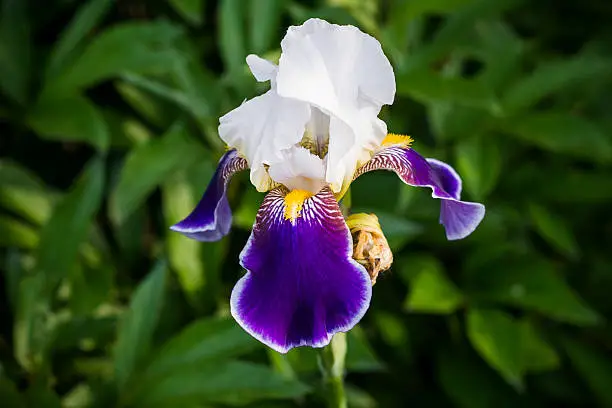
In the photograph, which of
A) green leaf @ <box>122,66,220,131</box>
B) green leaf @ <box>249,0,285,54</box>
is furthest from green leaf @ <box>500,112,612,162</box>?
green leaf @ <box>122,66,220,131</box>

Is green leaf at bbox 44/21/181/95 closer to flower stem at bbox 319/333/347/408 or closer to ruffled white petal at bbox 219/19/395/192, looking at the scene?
ruffled white petal at bbox 219/19/395/192

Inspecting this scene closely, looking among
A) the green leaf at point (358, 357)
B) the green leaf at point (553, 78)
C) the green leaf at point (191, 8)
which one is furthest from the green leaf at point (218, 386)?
the green leaf at point (553, 78)

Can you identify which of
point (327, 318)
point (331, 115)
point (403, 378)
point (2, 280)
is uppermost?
point (331, 115)

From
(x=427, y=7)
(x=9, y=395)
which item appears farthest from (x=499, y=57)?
(x=9, y=395)

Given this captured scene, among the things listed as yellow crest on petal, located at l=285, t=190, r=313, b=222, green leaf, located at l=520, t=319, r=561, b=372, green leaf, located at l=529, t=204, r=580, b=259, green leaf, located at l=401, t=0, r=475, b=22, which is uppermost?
yellow crest on petal, located at l=285, t=190, r=313, b=222

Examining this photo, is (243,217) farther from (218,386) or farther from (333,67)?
(333,67)

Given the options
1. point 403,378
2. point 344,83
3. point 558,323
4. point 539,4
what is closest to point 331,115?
point 344,83

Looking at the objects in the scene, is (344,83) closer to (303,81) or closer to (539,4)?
(303,81)
